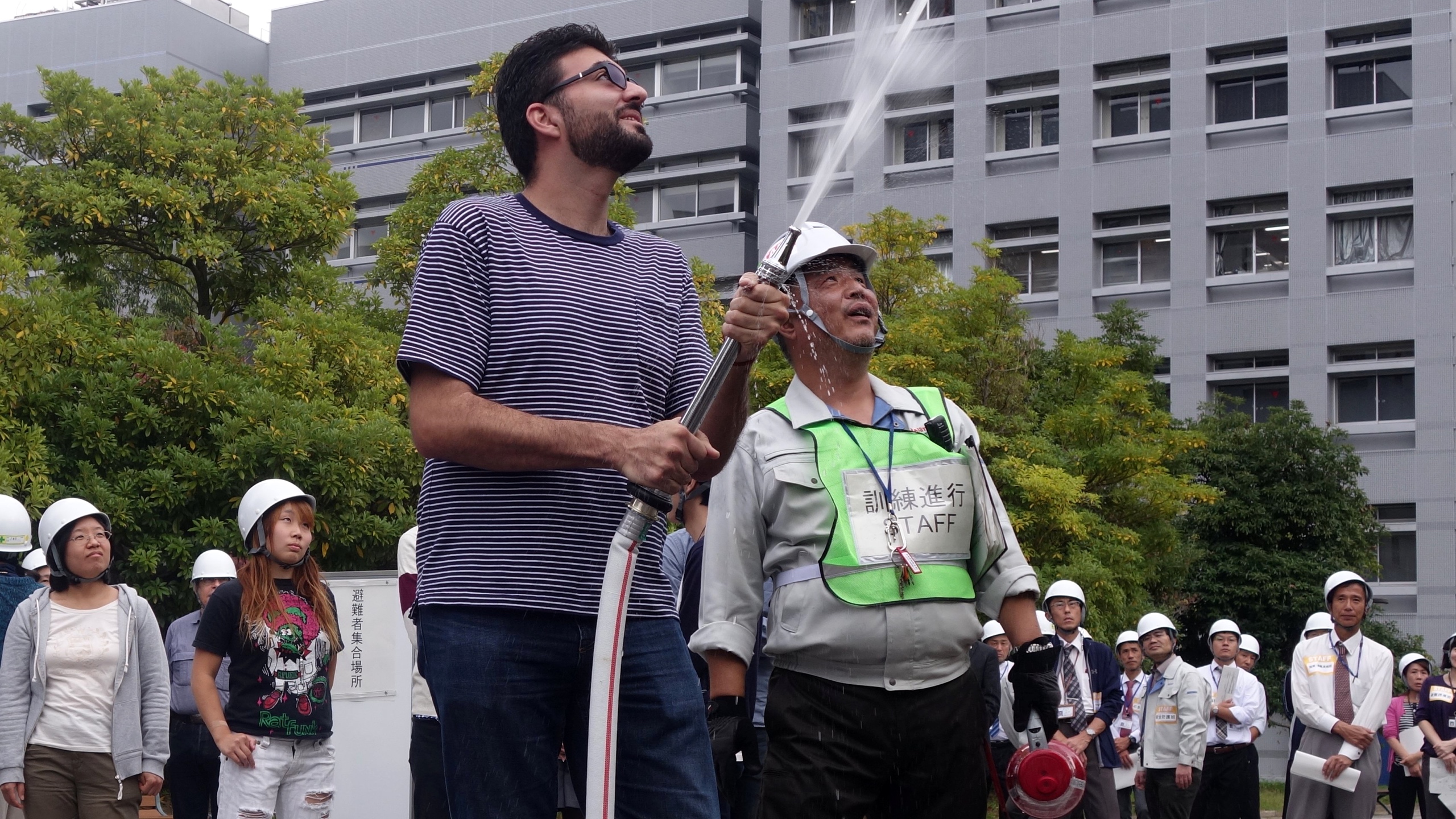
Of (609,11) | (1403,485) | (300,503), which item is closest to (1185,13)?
(1403,485)

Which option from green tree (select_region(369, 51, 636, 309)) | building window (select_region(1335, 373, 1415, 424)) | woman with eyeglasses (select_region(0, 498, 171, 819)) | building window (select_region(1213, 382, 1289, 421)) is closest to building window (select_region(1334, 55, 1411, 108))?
building window (select_region(1213, 382, 1289, 421))

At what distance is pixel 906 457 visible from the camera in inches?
179

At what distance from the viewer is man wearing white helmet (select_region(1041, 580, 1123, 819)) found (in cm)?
1234

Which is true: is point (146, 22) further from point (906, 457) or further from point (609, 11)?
point (906, 457)

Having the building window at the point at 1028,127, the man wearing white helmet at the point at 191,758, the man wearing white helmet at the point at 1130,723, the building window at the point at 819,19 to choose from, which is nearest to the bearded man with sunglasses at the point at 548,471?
the man wearing white helmet at the point at 191,758

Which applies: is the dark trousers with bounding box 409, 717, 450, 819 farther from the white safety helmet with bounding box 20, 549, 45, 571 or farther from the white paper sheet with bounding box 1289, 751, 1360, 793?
the white paper sheet with bounding box 1289, 751, 1360, 793

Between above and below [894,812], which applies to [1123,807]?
below

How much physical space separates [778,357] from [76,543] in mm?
21558

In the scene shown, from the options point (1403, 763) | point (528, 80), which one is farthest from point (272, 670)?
point (1403, 763)

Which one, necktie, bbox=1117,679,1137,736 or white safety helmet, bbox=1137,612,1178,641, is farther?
white safety helmet, bbox=1137,612,1178,641

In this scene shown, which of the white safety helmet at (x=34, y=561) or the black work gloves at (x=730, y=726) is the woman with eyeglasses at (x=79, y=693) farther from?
the black work gloves at (x=730, y=726)

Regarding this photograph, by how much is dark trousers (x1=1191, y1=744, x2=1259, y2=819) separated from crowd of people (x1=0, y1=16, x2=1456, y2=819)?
9.95m

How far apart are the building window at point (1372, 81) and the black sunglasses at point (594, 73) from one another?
44.4m

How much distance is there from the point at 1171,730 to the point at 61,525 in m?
10.9
